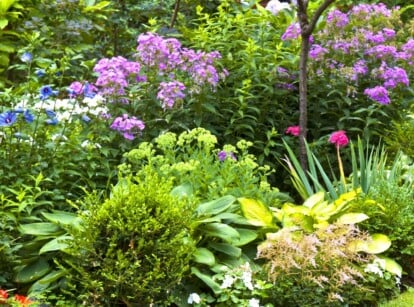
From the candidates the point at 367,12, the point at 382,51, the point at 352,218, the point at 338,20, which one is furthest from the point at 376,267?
the point at 367,12

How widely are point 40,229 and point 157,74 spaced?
6.74 ft

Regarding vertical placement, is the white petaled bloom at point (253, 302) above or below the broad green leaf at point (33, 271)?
above

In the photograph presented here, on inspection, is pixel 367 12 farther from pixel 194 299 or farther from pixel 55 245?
pixel 55 245

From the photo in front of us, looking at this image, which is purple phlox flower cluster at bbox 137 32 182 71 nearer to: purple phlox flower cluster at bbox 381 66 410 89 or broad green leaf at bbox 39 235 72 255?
purple phlox flower cluster at bbox 381 66 410 89

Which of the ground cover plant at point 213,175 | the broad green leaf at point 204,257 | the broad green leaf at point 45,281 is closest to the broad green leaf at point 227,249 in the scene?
the ground cover plant at point 213,175

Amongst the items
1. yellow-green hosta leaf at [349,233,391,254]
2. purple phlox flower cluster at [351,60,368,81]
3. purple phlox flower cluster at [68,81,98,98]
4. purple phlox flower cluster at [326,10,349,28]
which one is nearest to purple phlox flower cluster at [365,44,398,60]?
purple phlox flower cluster at [351,60,368,81]

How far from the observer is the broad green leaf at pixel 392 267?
4.65 meters

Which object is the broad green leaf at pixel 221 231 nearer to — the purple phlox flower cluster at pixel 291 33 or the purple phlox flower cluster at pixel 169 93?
the purple phlox flower cluster at pixel 169 93

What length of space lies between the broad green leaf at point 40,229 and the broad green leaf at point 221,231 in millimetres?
944

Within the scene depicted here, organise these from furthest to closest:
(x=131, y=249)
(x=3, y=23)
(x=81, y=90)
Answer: (x=3, y=23)
(x=81, y=90)
(x=131, y=249)

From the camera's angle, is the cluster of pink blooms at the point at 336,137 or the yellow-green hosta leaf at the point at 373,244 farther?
the cluster of pink blooms at the point at 336,137

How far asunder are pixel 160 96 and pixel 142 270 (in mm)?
2077

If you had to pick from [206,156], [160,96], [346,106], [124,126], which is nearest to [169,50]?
[160,96]

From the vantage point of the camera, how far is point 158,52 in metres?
5.97
